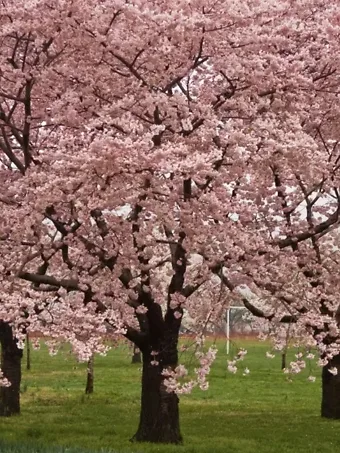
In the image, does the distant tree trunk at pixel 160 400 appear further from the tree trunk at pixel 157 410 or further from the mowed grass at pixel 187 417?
the mowed grass at pixel 187 417

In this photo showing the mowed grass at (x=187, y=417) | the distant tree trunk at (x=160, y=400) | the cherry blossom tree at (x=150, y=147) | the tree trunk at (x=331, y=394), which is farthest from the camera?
the tree trunk at (x=331, y=394)

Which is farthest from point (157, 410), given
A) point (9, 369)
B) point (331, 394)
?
point (331, 394)

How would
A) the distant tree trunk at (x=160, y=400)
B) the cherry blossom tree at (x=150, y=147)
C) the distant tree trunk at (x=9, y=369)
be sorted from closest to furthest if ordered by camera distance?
the cherry blossom tree at (x=150, y=147)
the distant tree trunk at (x=160, y=400)
the distant tree trunk at (x=9, y=369)

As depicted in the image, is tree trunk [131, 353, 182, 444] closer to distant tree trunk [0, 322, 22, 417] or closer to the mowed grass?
the mowed grass

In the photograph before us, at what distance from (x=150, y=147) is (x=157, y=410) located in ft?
→ 18.9

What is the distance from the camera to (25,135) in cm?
1316

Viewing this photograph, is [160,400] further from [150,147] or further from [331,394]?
[331,394]

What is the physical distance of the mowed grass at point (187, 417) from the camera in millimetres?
14555

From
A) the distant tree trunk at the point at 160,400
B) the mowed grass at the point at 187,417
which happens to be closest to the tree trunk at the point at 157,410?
the distant tree trunk at the point at 160,400

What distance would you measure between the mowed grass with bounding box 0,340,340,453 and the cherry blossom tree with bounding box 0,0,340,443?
1531 mm

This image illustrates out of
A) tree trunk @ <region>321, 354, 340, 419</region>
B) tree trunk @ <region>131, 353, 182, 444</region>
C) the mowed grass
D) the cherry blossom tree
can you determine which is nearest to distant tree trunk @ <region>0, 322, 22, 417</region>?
the mowed grass

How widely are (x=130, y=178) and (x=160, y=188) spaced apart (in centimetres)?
63

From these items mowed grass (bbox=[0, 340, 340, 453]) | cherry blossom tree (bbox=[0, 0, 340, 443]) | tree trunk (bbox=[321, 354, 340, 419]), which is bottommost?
mowed grass (bbox=[0, 340, 340, 453])

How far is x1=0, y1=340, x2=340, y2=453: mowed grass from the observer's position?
1455 cm
